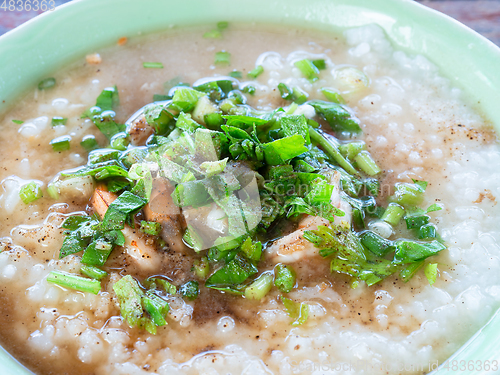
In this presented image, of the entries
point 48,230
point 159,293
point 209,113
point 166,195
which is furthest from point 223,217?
point 48,230

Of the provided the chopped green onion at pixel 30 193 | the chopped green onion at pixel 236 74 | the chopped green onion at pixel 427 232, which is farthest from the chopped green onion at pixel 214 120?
the chopped green onion at pixel 427 232

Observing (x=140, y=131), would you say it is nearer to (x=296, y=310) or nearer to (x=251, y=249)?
(x=251, y=249)

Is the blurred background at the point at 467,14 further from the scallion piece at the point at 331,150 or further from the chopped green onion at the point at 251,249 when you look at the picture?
the chopped green onion at the point at 251,249

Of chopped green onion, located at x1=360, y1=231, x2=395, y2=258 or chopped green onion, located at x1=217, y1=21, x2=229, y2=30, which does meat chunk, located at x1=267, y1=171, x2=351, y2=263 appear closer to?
chopped green onion, located at x1=360, y1=231, x2=395, y2=258

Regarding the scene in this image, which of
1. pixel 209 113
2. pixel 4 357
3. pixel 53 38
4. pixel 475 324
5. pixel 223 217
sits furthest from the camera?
pixel 53 38

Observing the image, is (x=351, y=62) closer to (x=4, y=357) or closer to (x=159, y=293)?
(x=159, y=293)

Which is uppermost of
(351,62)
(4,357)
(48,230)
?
(351,62)
